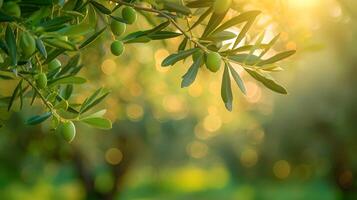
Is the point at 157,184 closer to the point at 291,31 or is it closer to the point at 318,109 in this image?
the point at 318,109

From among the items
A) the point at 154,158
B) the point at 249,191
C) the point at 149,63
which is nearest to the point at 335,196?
the point at 249,191

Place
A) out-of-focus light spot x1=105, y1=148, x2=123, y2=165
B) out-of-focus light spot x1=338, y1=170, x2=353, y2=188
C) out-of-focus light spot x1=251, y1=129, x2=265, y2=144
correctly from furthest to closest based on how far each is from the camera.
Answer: out-of-focus light spot x1=251, y1=129, x2=265, y2=144, out-of-focus light spot x1=338, y1=170, x2=353, y2=188, out-of-focus light spot x1=105, y1=148, x2=123, y2=165

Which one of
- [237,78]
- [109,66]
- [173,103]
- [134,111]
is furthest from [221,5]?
[173,103]

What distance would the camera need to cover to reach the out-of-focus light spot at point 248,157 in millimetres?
25266

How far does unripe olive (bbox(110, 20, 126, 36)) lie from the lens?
1595 mm

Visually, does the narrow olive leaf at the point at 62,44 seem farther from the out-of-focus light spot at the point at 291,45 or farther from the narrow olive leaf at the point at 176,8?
the out-of-focus light spot at the point at 291,45

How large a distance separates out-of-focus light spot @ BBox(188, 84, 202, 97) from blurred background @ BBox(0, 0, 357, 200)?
4cm

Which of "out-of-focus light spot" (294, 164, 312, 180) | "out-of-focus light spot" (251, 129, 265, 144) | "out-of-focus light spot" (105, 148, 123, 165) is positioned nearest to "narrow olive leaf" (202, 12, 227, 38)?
"out-of-focus light spot" (105, 148, 123, 165)

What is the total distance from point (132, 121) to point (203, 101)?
1.38 metres

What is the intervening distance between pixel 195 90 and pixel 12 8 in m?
9.90

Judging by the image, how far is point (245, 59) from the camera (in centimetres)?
152

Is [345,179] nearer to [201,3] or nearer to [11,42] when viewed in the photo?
[201,3]

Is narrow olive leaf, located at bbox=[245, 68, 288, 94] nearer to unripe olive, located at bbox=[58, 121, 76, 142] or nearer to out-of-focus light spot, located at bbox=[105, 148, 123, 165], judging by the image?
unripe olive, located at bbox=[58, 121, 76, 142]

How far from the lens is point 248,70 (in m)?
1.53
